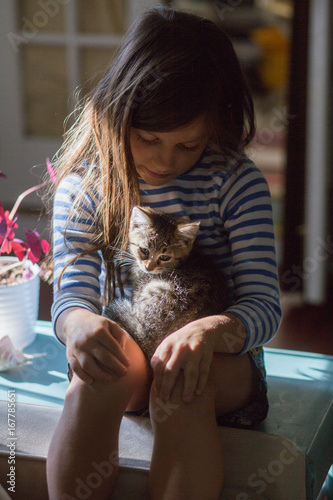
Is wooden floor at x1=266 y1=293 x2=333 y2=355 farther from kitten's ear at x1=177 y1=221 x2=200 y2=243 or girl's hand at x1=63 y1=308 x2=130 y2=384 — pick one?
girl's hand at x1=63 y1=308 x2=130 y2=384

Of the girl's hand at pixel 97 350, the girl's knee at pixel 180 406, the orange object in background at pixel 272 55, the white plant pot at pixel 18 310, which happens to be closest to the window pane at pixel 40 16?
the orange object in background at pixel 272 55

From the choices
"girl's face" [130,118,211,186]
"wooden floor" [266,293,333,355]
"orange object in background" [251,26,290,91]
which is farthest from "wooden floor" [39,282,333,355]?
"girl's face" [130,118,211,186]

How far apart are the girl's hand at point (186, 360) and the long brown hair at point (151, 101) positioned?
0.26m

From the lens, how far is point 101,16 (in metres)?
2.48

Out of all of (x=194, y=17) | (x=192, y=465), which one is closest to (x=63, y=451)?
(x=192, y=465)

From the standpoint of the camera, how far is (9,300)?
3.94 feet

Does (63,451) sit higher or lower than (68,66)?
lower

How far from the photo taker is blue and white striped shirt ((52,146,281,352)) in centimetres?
95

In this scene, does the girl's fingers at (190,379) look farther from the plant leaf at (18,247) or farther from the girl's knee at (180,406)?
the plant leaf at (18,247)

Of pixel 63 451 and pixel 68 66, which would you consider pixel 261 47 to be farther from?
pixel 63 451

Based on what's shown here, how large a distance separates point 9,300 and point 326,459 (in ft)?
2.24

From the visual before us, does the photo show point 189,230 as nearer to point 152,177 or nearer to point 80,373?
point 152,177

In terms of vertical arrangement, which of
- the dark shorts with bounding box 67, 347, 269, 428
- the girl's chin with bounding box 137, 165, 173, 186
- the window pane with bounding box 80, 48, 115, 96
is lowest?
the dark shorts with bounding box 67, 347, 269, 428

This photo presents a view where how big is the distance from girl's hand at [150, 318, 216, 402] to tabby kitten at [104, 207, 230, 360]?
3.2 inches
